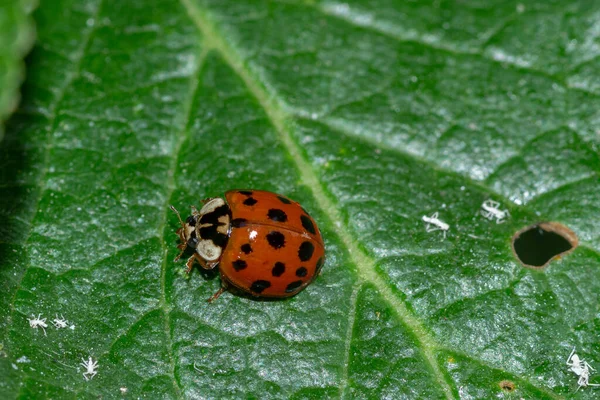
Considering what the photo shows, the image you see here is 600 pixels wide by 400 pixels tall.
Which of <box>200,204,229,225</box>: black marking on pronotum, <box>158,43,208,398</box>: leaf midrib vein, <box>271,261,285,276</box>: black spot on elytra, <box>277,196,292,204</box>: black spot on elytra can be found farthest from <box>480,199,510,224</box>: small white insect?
<box>158,43,208,398</box>: leaf midrib vein

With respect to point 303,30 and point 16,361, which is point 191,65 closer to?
point 303,30

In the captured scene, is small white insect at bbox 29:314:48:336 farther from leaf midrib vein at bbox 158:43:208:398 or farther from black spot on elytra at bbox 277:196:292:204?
black spot on elytra at bbox 277:196:292:204

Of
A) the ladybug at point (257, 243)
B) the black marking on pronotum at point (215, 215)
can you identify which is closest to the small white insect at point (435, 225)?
A: the ladybug at point (257, 243)

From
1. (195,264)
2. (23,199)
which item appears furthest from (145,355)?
(23,199)

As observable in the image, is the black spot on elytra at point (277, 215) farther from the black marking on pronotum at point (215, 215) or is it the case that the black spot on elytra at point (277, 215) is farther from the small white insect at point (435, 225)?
the small white insect at point (435, 225)

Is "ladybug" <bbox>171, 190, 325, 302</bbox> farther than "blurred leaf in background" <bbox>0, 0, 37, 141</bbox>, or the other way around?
A: "ladybug" <bbox>171, 190, 325, 302</bbox>

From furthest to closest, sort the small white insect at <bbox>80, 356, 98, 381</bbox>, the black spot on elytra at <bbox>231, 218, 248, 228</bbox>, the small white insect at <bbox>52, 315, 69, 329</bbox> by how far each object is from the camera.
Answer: the black spot on elytra at <bbox>231, 218, 248, 228</bbox> < the small white insect at <bbox>52, 315, 69, 329</bbox> < the small white insect at <bbox>80, 356, 98, 381</bbox>
